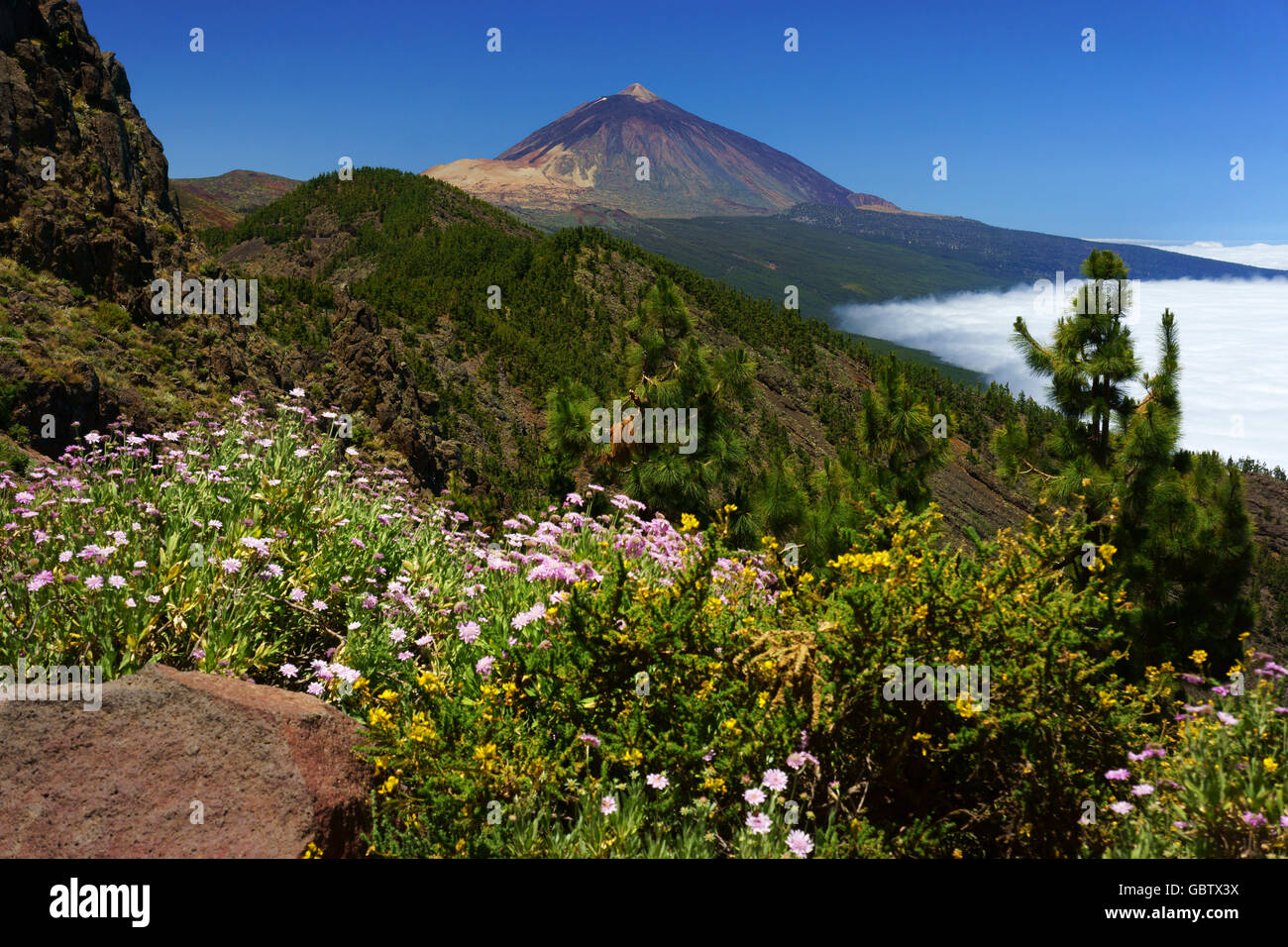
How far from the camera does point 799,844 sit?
2385 millimetres

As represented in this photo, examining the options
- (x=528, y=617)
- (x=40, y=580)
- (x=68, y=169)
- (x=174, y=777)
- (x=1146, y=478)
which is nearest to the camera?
(x=174, y=777)

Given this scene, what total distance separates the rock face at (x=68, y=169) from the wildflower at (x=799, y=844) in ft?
49.7

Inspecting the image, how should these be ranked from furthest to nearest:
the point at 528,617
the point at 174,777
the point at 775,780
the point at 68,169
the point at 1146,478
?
the point at 68,169
the point at 1146,478
the point at 528,617
the point at 174,777
the point at 775,780

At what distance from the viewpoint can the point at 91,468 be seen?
16.4 feet

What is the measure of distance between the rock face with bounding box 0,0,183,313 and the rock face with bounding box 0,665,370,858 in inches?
523

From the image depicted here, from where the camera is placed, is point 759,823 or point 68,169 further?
point 68,169

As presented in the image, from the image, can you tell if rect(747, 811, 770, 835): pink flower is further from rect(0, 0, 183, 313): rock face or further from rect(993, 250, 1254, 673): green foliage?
rect(0, 0, 183, 313): rock face

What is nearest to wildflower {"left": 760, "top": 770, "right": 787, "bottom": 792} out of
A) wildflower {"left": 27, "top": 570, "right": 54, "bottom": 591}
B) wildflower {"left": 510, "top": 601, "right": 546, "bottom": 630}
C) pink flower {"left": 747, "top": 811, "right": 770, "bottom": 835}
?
pink flower {"left": 747, "top": 811, "right": 770, "bottom": 835}

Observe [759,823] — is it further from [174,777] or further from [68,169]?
[68,169]

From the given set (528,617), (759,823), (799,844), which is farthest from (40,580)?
(799,844)

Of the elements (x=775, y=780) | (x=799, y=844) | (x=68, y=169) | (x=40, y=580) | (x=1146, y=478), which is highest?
(x=68, y=169)

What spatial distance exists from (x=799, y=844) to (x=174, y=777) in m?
2.25
